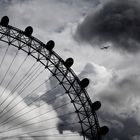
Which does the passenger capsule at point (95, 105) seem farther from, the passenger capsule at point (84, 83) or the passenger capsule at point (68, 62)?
the passenger capsule at point (68, 62)

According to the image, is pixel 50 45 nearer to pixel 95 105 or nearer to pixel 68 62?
pixel 68 62

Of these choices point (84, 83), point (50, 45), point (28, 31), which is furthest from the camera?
point (84, 83)

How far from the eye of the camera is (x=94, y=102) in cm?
4197

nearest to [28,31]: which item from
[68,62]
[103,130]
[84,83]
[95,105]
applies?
[68,62]

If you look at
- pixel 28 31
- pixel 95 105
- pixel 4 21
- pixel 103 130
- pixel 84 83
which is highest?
pixel 4 21

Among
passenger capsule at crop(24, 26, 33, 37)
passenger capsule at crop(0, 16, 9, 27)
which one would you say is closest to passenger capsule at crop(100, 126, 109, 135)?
passenger capsule at crop(24, 26, 33, 37)

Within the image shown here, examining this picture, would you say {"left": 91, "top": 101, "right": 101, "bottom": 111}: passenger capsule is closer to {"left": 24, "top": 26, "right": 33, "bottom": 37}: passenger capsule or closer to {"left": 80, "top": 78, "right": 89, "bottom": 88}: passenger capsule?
{"left": 80, "top": 78, "right": 89, "bottom": 88}: passenger capsule

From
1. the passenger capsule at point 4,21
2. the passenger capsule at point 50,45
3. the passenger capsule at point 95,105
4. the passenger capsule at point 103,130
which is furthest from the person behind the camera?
the passenger capsule at point 95,105

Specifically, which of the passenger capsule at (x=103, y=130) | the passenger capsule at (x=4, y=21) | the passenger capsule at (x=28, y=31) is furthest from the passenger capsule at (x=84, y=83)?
the passenger capsule at (x=4, y=21)

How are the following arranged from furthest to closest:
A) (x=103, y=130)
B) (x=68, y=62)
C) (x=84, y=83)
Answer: (x=84, y=83) → (x=103, y=130) → (x=68, y=62)

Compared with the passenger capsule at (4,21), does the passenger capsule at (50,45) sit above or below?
below

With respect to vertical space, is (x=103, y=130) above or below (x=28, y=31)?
below

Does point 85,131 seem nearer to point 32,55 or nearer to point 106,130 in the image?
point 106,130

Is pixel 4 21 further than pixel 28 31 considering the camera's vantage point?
No
